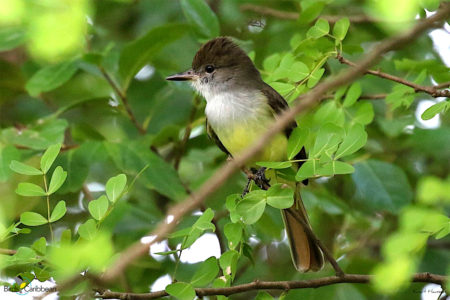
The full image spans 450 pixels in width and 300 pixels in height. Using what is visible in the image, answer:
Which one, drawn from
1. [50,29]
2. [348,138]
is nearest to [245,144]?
[348,138]

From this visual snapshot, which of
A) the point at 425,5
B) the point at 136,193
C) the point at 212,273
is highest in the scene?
the point at 425,5

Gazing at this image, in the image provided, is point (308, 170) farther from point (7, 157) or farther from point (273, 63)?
point (7, 157)

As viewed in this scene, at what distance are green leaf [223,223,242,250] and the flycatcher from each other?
768mm

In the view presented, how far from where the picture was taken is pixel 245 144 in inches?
148

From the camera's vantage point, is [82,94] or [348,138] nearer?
[348,138]

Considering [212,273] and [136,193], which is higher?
[212,273]

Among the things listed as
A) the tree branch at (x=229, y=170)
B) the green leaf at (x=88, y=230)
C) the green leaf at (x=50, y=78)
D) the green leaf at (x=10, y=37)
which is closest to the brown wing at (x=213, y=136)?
the green leaf at (x=50, y=78)

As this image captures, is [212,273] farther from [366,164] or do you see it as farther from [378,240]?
[378,240]

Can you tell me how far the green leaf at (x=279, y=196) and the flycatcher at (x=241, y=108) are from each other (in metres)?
0.80

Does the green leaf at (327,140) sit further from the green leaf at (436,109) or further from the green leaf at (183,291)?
the green leaf at (183,291)

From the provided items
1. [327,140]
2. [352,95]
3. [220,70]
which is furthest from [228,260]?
[220,70]

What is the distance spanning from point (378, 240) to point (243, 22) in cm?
173

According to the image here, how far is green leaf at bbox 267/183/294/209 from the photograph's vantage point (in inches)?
99.0

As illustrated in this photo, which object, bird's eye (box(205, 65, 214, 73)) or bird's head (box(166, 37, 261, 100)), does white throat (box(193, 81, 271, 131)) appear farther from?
bird's eye (box(205, 65, 214, 73))
